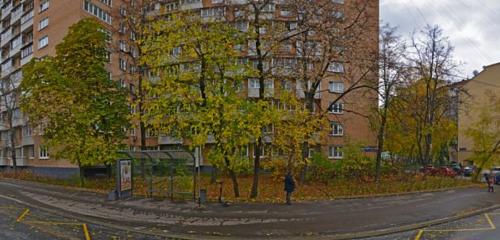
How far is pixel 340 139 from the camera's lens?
140ft

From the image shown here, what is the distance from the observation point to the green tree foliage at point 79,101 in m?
20.9

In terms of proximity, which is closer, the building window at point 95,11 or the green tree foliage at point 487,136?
the green tree foliage at point 487,136

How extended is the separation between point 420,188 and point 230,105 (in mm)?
13506

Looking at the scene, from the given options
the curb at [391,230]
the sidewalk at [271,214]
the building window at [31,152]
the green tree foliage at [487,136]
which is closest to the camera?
the curb at [391,230]

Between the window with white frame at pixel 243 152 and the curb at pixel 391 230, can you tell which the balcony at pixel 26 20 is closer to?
the window with white frame at pixel 243 152

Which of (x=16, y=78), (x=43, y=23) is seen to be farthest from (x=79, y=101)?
(x=16, y=78)

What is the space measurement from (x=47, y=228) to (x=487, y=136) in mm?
29832

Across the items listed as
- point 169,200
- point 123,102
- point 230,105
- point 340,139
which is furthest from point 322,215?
point 340,139

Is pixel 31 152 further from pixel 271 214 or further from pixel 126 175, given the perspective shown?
pixel 271 214

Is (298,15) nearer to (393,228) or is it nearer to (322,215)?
(322,215)

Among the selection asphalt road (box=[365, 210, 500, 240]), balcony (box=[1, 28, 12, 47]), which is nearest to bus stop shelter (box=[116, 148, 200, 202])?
asphalt road (box=[365, 210, 500, 240])

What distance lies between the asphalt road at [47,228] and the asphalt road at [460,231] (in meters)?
7.23

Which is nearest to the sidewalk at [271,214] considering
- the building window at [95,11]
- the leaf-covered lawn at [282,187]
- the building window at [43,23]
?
the leaf-covered lawn at [282,187]

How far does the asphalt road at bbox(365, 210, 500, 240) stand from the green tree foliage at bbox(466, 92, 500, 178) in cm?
1801
